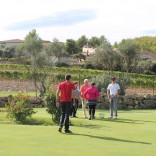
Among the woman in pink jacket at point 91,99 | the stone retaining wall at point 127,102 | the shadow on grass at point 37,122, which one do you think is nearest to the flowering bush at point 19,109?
the shadow on grass at point 37,122

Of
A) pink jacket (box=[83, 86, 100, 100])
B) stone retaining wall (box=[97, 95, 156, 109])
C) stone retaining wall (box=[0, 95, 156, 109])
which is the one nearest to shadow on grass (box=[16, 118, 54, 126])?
pink jacket (box=[83, 86, 100, 100])

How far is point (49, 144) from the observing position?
11305 millimetres

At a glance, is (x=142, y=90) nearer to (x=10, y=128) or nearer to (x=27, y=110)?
(x=27, y=110)

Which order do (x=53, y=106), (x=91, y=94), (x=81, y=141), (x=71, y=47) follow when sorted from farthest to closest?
(x=71, y=47) → (x=91, y=94) → (x=53, y=106) → (x=81, y=141)

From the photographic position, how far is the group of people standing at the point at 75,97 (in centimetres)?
1387

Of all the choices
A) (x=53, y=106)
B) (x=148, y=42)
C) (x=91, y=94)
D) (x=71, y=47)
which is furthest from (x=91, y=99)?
(x=148, y=42)

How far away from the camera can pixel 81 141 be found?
39.3 ft

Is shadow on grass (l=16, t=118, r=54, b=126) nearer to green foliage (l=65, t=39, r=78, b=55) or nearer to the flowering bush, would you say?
the flowering bush

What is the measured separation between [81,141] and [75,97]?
24.1ft

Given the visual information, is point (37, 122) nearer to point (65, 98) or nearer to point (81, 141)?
point (65, 98)

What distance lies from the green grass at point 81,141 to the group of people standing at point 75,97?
728 mm

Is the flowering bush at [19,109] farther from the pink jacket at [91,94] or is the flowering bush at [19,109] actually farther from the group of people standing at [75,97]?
the pink jacket at [91,94]

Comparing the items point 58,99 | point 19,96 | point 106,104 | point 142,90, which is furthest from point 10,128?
point 142,90

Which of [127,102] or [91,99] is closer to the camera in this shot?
[91,99]
